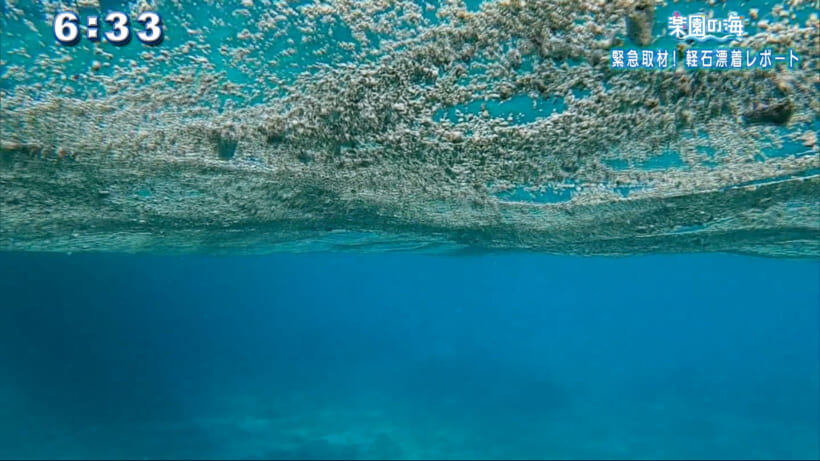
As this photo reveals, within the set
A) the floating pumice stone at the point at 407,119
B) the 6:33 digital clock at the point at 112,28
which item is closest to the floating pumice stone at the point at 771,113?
the floating pumice stone at the point at 407,119

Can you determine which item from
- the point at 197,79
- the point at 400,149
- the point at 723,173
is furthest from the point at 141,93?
the point at 723,173

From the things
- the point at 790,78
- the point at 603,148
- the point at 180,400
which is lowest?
the point at 180,400

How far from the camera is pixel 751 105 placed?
15.6ft

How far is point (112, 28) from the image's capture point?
3740 mm

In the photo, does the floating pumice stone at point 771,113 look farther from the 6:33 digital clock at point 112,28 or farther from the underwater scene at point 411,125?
the 6:33 digital clock at point 112,28

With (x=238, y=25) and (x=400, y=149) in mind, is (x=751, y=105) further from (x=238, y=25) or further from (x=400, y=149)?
(x=238, y=25)

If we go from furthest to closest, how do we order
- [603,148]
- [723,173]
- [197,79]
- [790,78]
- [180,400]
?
Answer: [180,400], [723,173], [603,148], [197,79], [790,78]

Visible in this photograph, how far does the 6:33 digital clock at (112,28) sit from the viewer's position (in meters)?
3.65

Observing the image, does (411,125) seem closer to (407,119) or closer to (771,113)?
(407,119)

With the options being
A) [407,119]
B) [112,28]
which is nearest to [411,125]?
[407,119]

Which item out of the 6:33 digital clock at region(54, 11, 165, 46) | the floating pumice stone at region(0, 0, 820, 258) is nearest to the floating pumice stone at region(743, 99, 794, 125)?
A: the floating pumice stone at region(0, 0, 820, 258)

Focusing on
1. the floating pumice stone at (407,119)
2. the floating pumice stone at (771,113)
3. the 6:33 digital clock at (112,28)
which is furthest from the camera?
the floating pumice stone at (771,113)

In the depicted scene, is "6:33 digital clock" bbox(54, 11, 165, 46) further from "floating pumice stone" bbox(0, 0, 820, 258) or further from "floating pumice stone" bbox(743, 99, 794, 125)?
"floating pumice stone" bbox(743, 99, 794, 125)

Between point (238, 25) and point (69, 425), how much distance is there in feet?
75.5
